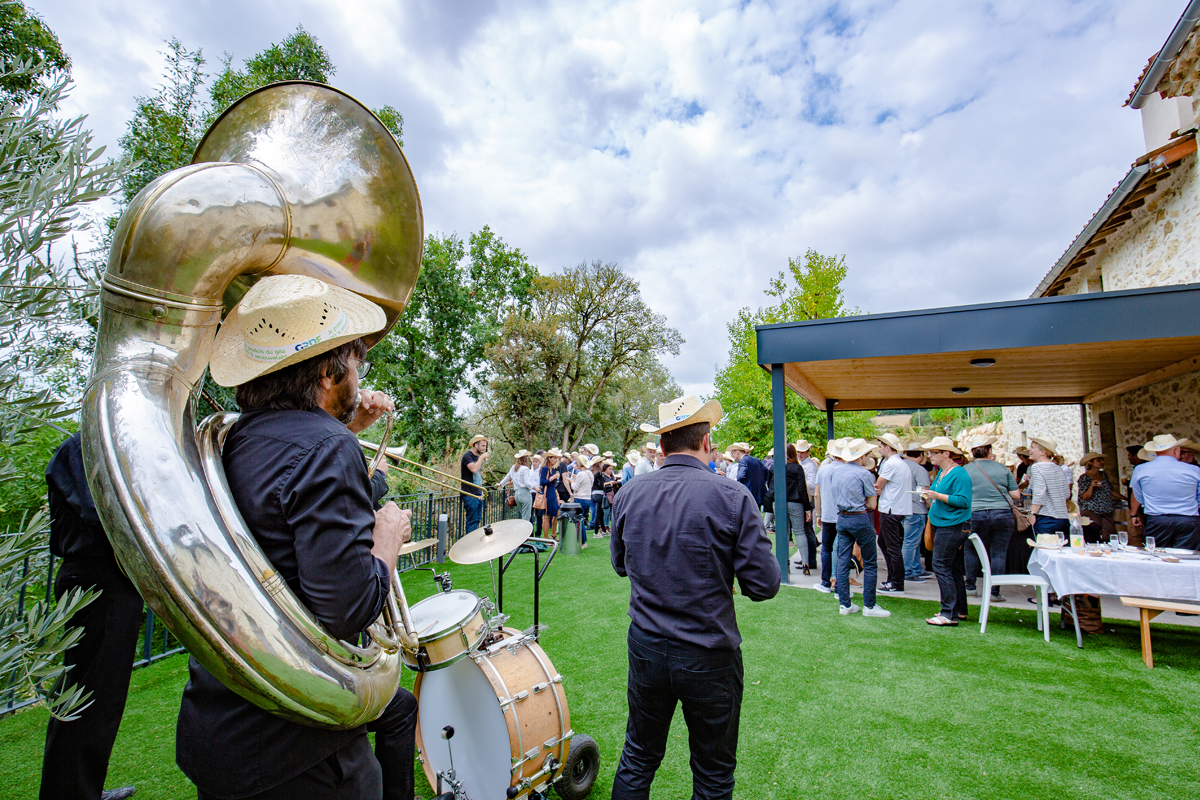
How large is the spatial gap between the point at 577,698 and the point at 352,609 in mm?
3331

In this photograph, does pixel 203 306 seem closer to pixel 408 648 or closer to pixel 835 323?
pixel 408 648

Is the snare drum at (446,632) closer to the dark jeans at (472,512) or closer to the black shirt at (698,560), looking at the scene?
the black shirt at (698,560)

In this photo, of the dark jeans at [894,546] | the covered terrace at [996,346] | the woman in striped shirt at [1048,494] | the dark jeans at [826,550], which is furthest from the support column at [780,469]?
the woman in striped shirt at [1048,494]

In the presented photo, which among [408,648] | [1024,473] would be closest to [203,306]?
[408,648]

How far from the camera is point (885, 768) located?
326 centimetres

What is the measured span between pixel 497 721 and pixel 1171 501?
7.11m

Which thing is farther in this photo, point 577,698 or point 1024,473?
point 1024,473

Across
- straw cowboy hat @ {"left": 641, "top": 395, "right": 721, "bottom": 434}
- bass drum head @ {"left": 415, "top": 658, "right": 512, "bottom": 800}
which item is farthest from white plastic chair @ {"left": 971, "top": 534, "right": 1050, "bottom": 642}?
bass drum head @ {"left": 415, "top": 658, "right": 512, "bottom": 800}

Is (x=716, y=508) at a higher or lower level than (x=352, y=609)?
higher

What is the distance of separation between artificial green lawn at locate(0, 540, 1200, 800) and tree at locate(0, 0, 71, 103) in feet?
11.1

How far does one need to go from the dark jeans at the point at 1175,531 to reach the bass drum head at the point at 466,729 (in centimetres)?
692

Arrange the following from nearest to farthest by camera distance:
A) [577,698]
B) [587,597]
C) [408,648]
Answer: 1. [408,648]
2. [577,698]
3. [587,597]

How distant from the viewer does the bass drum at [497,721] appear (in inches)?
102

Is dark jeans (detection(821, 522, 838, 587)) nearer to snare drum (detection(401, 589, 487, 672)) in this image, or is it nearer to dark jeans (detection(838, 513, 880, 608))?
dark jeans (detection(838, 513, 880, 608))
